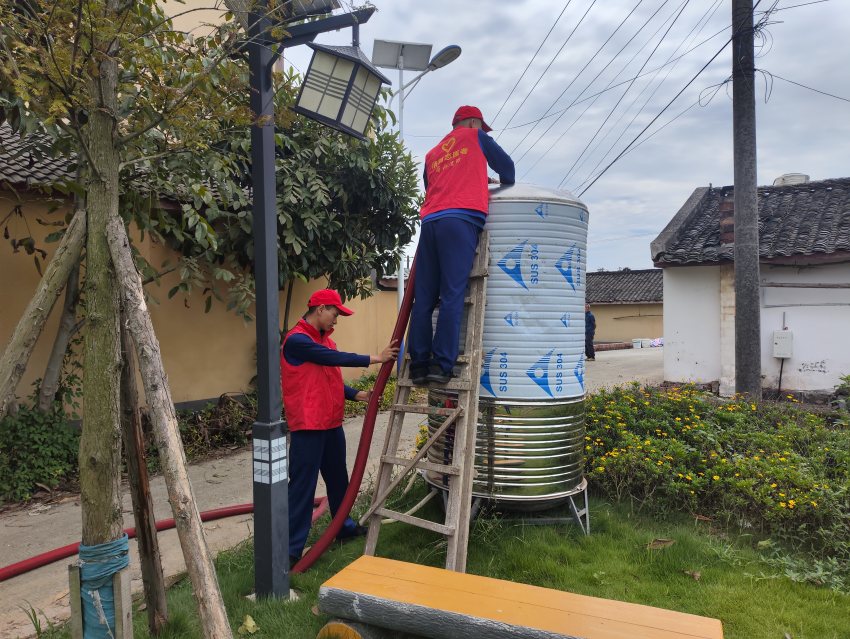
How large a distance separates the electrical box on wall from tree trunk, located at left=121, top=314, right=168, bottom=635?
10.3m

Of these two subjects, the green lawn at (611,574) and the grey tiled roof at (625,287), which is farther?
the grey tiled roof at (625,287)

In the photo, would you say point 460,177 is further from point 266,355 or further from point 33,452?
point 33,452

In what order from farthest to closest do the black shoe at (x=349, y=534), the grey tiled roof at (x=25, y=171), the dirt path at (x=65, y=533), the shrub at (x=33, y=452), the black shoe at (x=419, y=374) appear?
the grey tiled roof at (x=25, y=171)
the shrub at (x=33, y=452)
the black shoe at (x=349, y=534)
the black shoe at (x=419, y=374)
the dirt path at (x=65, y=533)

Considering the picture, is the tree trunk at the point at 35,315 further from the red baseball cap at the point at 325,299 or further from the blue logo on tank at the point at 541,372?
the blue logo on tank at the point at 541,372

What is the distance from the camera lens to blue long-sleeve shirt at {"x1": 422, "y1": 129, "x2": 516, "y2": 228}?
392 cm

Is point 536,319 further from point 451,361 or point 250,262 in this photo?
point 250,262

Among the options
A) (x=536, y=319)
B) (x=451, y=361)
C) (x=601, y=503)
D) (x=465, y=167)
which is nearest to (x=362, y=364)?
(x=451, y=361)

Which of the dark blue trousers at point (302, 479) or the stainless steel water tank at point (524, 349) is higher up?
the stainless steel water tank at point (524, 349)

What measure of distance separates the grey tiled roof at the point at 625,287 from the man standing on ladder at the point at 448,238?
93.2 feet

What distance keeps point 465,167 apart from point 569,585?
2726 millimetres

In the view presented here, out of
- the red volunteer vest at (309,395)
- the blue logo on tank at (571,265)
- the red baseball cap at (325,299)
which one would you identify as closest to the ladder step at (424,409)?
the red volunteer vest at (309,395)

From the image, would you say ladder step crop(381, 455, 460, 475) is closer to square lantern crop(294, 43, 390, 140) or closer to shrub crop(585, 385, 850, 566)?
shrub crop(585, 385, 850, 566)

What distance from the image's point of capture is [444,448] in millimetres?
4324

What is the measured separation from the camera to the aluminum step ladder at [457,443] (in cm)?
350
